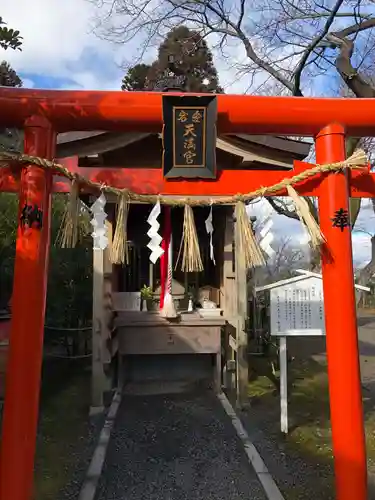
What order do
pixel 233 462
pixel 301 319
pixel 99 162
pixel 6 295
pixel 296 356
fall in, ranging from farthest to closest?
1. pixel 296 356
2. pixel 6 295
3. pixel 99 162
4. pixel 301 319
5. pixel 233 462

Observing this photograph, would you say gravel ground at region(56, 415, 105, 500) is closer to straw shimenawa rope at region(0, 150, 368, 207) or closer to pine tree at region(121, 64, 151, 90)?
straw shimenawa rope at region(0, 150, 368, 207)

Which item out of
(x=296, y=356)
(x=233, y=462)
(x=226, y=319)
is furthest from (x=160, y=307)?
(x=296, y=356)

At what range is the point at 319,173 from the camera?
118 inches

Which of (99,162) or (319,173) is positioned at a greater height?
(99,162)

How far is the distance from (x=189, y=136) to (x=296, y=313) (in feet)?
10.2

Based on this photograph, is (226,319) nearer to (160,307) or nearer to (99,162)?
(160,307)

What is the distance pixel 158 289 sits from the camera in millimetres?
7691

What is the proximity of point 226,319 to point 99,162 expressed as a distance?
2986 millimetres

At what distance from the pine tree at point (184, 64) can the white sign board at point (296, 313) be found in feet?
20.7

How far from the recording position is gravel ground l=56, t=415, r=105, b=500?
3786mm

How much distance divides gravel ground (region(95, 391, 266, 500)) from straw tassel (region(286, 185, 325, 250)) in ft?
7.57

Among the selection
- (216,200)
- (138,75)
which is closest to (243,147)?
(216,200)

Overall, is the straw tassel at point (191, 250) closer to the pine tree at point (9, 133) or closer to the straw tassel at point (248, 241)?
the straw tassel at point (248, 241)

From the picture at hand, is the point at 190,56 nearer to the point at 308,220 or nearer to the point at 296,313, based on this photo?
the point at 296,313
